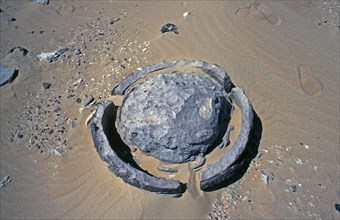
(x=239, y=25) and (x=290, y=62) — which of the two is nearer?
(x=290, y=62)

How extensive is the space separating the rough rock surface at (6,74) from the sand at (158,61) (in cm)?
8

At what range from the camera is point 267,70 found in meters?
4.95

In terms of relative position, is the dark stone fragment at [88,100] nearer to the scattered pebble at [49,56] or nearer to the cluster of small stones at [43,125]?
the cluster of small stones at [43,125]

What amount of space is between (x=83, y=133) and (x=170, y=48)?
1.66 metres

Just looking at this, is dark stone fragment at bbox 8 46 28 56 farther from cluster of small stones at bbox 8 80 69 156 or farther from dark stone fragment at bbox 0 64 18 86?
cluster of small stones at bbox 8 80 69 156

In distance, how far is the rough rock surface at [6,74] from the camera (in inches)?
198

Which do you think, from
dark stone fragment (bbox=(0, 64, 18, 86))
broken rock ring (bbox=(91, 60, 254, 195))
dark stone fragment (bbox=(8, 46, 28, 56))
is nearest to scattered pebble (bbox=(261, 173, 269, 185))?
broken rock ring (bbox=(91, 60, 254, 195))

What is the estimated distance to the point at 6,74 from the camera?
509 centimetres

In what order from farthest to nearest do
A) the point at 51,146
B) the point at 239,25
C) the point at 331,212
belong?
the point at 239,25
the point at 51,146
the point at 331,212

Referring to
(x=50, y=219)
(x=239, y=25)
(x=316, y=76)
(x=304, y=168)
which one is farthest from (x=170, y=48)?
(x=50, y=219)

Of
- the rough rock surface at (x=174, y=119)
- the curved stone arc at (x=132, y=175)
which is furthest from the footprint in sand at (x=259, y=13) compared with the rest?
the curved stone arc at (x=132, y=175)

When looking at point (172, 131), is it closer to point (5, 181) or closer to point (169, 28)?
point (5, 181)

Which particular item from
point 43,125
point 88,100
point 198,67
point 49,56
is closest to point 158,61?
point 198,67

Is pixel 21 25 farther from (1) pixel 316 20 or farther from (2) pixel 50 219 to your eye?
(1) pixel 316 20
